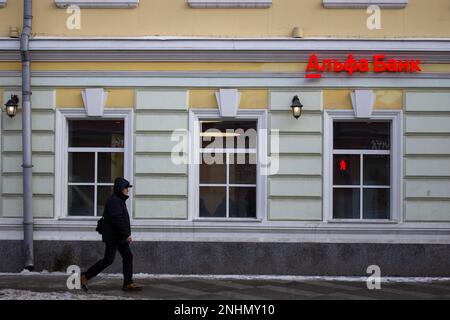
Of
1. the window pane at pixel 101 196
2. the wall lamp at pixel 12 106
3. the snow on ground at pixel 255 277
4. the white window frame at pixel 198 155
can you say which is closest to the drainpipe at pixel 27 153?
the wall lamp at pixel 12 106

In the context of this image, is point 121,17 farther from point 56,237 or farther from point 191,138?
point 56,237

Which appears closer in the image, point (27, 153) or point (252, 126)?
point (27, 153)

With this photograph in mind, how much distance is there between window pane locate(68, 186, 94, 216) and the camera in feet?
49.2

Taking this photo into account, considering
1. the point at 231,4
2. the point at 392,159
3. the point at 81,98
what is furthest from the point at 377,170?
the point at 81,98

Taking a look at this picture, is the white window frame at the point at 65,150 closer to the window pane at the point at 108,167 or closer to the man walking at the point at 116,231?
the window pane at the point at 108,167

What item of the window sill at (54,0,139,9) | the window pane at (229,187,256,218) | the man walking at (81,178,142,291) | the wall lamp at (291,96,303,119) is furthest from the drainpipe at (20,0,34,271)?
the wall lamp at (291,96,303,119)

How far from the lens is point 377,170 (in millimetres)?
14836

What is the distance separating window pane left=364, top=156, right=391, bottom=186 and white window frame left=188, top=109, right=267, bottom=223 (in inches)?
73.9

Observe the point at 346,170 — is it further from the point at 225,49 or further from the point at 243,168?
the point at 225,49

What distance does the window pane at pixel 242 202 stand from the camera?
14.8m

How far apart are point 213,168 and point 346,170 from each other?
2.40 metres

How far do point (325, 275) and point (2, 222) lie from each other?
584cm
